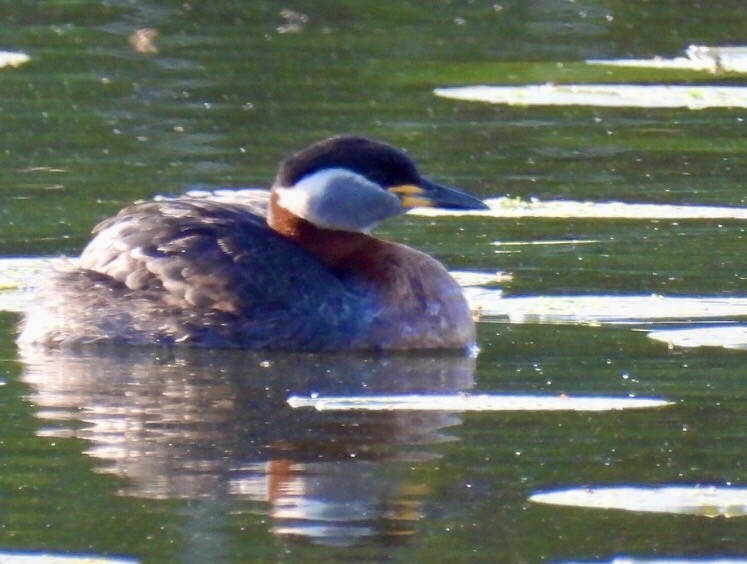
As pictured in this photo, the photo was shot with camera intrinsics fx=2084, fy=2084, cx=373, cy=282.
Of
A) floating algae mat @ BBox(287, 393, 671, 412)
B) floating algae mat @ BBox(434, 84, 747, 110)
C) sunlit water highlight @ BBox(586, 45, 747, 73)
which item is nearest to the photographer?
floating algae mat @ BBox(287, 393, 671, 412)

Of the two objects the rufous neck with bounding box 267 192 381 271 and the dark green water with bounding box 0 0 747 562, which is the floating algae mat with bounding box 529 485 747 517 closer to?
the dark green water with bounding box 0 0 747 562

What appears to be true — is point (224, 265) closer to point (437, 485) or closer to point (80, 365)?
point (80, 365)

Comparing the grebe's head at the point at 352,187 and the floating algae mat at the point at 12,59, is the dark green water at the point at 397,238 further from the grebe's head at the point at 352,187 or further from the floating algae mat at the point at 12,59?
the grebe's head at the point at 352,187

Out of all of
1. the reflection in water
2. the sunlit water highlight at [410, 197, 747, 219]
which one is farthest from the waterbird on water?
the sunlit water highlight at [410, 197, 747, 219]

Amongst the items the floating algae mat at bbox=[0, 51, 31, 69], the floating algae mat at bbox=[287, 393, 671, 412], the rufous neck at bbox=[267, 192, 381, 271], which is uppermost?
the rufous neck at bbox=[267, 192, 381, 271]

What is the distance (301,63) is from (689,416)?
40.0 feet

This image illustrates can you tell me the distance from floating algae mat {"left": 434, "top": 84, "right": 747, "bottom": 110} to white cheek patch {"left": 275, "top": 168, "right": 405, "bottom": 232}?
7.31 m

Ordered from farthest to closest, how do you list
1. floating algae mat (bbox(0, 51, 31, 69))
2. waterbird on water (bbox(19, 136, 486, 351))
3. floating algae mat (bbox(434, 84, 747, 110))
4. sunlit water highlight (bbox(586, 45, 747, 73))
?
floating algae mat (bbox(0, 51, 31, 69)), sunlit water highlight (bbox(586, 45, 747, 73)), floating algae mat (bbox(434, 84, 747, 110)), waterbird on water (bbox(19, 136, 486, 351))

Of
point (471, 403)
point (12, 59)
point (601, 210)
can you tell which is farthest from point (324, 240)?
point (12, 59)

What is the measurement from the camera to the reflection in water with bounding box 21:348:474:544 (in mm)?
7672

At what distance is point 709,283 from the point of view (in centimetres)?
1146

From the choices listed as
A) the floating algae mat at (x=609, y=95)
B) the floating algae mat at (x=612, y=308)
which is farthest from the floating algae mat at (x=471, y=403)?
the floating algae mat at (x=609, y=95)

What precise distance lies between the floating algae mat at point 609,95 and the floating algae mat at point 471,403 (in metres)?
9.08

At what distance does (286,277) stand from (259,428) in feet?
6.58
